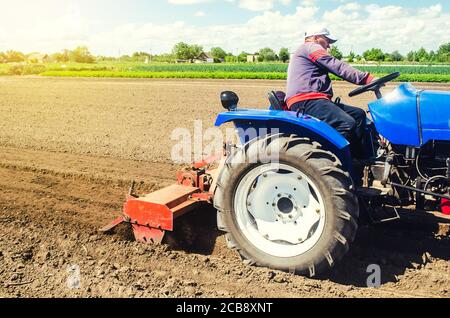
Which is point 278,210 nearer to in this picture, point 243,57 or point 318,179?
point 318,179

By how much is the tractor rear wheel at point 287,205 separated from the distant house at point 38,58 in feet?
185

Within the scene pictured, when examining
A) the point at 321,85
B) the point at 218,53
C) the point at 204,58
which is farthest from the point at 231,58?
the point at 321,85

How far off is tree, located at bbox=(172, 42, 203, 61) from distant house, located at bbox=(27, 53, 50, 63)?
117 ft

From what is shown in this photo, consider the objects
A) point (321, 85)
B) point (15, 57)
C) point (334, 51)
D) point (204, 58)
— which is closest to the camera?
point (321, 85)

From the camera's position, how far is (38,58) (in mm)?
58062

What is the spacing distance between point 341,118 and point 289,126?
42 cm

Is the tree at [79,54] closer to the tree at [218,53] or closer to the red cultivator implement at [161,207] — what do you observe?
the tree at [218,53]

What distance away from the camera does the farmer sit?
376cm

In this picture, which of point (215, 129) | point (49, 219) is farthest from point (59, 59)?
point (49, 219)

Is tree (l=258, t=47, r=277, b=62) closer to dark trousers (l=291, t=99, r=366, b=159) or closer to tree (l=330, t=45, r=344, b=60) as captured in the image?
tree (l=330, t=45, r=344, b=60)

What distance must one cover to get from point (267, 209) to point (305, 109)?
2.97 feet

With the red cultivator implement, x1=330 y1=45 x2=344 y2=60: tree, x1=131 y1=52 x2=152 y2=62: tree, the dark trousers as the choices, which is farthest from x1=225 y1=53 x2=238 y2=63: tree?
the dark trousers
